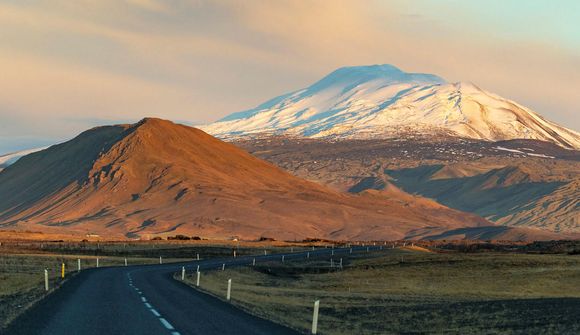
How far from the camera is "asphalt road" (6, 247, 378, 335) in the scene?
23.2 meters

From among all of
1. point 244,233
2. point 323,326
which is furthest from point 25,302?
point 244,233

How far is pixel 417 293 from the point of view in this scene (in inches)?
2066

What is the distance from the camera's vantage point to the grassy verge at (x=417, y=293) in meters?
30.8

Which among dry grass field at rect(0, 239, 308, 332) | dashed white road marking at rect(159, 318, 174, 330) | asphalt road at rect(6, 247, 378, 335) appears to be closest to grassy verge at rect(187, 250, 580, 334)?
asphalt road at rect(6, 247, 378, 335)

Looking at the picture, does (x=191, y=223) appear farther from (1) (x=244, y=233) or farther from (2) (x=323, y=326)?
(2) (x=323, y=326)

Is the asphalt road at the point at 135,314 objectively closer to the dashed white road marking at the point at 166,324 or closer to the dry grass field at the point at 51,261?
the dashed white road marking at the point at 166,324

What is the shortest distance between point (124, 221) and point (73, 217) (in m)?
13.0

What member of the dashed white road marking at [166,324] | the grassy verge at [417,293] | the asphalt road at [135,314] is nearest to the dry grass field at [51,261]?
the asphalt road at [135,314]

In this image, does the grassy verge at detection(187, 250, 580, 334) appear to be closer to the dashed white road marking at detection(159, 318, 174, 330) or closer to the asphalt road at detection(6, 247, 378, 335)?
the asphalt road at detection(6, 247, 378, 335)

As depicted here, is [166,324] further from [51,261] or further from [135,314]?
[51,261]

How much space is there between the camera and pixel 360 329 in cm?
3016

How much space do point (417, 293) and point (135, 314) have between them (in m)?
28.3

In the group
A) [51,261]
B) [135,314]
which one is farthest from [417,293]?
[51,261]

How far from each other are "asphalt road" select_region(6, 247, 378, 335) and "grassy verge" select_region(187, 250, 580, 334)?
1.94 metres
